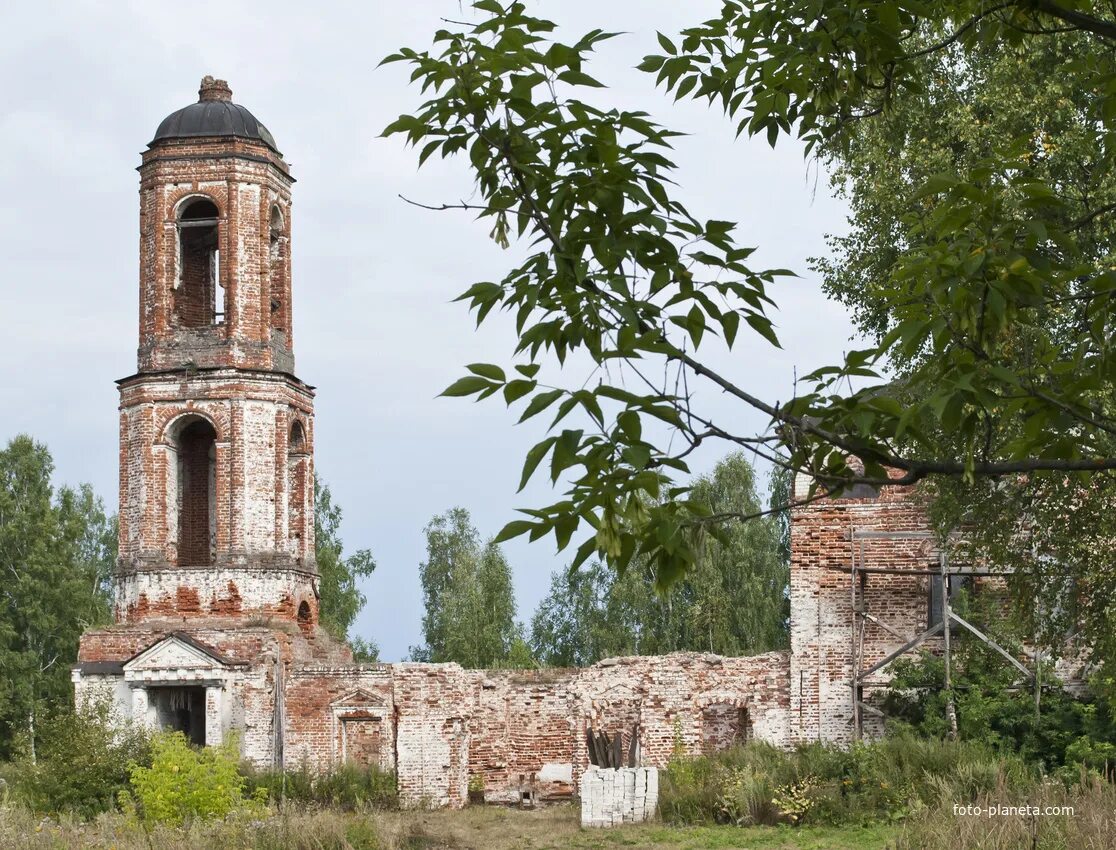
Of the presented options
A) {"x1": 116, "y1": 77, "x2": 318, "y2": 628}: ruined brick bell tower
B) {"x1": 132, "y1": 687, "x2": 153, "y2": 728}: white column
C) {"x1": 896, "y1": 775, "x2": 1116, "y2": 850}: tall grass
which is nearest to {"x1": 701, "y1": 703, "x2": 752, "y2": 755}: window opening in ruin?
{"x1": 116, "y1": 77, "x2": 318, "y2": 628}: ruined brick bell tower

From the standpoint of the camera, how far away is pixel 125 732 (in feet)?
76.1

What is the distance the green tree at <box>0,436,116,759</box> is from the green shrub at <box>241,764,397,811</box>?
1486cm

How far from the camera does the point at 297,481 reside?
28.4 meters

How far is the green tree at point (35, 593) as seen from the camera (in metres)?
36.9

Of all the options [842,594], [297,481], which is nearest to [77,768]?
[297,481]

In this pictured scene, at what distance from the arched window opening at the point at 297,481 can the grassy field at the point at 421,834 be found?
21.5 feet

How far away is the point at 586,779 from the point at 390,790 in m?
5.12

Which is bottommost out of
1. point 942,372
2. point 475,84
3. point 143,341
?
point 942,372

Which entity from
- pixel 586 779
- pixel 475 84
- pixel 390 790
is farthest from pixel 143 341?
pixel 475 84

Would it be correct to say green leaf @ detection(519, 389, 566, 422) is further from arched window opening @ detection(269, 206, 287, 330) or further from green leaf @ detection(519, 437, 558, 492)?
arched window opening @ detection(269, 206, 287, 330)

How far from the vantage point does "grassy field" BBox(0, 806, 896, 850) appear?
41.9 feet

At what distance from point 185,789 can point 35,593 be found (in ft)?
81.4

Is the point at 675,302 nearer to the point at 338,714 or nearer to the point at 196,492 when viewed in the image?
the point at 338,714

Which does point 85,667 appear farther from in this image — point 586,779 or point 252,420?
point 586,779
